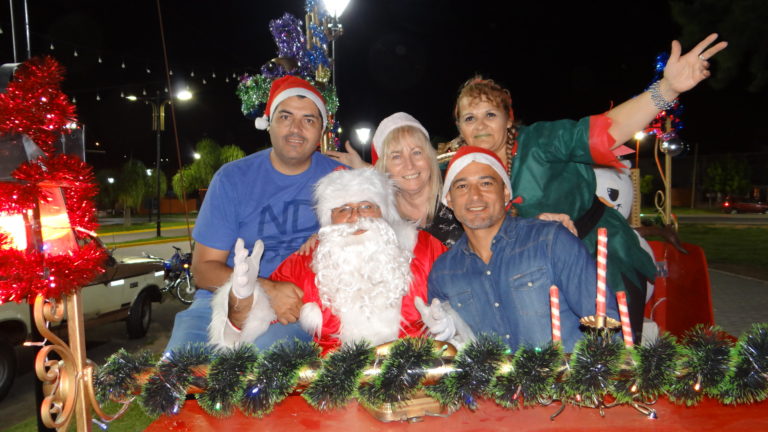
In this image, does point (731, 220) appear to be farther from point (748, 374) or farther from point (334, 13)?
point (748, 374)

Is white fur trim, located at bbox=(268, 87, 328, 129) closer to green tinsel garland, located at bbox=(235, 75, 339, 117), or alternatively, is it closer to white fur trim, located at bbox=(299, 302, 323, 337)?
green tinsel garland, located at bbox=(235, 75, 339, 117)

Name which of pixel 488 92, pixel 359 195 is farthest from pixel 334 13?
pixel 359 195

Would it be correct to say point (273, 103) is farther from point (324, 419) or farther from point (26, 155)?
point (324, 419)

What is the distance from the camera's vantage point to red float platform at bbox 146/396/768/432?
1.78 meters

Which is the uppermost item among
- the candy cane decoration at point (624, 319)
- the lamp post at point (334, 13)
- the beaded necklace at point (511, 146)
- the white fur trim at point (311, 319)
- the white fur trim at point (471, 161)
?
the lamp post at point (334, 13)

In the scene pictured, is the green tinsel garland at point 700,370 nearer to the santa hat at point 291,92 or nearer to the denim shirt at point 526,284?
the denim shirt at point 526,284

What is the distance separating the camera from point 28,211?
5.41 ft

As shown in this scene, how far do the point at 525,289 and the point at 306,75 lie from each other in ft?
10.9

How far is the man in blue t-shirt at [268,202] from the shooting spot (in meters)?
3.14

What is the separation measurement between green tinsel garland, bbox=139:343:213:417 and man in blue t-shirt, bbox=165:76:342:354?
46.6 inches

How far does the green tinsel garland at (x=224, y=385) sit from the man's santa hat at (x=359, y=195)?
52.4 inches

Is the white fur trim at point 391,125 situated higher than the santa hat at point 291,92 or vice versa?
the santa hat at point 291,92

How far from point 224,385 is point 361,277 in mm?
1233

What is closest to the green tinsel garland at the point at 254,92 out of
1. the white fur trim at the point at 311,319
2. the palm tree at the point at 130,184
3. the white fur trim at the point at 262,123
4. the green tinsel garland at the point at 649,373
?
the white fur trim at the point at 262,123
